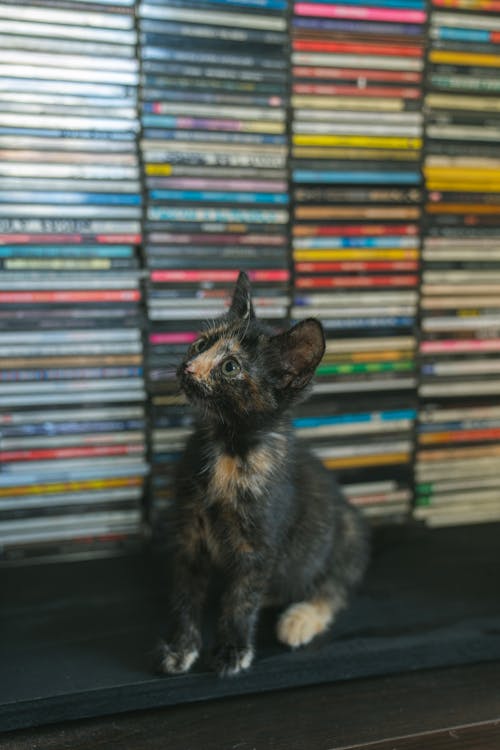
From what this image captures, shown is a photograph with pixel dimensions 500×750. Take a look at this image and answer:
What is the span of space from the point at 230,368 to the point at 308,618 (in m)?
0.41

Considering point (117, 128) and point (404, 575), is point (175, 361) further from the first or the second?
point (404, 575)

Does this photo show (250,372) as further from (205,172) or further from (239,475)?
(205,172)

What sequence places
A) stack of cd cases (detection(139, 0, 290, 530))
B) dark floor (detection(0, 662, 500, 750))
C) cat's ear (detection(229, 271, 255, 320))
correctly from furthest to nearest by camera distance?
stack of cd cases (detection(139, 0, 290, 530))
cat's ear (detection(229, 271, 255, 320))
dark floor (detection(0, 662, 500, 750))

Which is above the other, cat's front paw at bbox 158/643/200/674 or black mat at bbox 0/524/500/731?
cat's front paw at bbox 158/643/200/674

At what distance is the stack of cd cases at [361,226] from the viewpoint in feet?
3.76

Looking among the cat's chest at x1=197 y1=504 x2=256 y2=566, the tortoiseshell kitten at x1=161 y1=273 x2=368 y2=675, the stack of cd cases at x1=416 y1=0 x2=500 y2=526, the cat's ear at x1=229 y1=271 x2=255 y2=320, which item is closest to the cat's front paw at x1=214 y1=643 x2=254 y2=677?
the tortoiseshell kitten at x1=161 y1=273 x2=368 y2=675

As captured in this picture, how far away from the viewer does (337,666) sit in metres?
0.90

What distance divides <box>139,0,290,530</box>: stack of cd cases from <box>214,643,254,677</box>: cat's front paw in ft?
1.19

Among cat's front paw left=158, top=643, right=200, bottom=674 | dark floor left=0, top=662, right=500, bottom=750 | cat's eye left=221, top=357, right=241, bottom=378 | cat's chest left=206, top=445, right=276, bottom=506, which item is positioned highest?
cat's eye left=221, top=357, right=241, bottom=378

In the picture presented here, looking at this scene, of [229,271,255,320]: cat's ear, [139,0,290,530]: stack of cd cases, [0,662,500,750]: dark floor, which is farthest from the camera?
[139,0,290,530]: stack of cd cases

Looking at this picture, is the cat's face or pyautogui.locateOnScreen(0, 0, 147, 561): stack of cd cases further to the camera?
pyautogui.locateOnScreen(0, 0, 147, 561): stack of cd cases

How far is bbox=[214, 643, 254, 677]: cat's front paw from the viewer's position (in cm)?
86

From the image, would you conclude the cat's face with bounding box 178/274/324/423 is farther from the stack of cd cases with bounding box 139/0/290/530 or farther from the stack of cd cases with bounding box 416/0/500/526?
the stack of cd cases with bounding box 416/0/500/526

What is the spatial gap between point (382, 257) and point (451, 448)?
0.41 m
